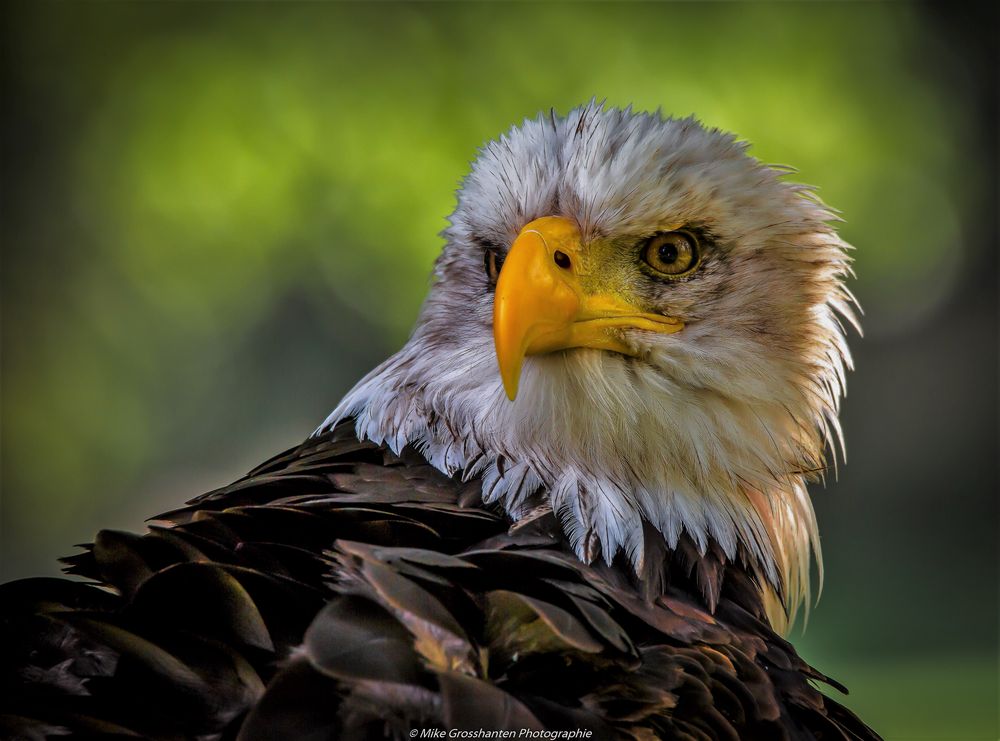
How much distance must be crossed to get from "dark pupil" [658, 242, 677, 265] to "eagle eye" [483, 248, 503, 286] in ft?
1.10

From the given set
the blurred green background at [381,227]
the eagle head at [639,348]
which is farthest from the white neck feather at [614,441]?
the blurred green background at [381,227]

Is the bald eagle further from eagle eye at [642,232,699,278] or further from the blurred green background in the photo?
the blurred green background

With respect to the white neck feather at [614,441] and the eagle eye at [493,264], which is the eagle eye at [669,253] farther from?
the eagle eye at [493,264]

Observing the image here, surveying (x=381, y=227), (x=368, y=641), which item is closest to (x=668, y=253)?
(x=368, y=641)

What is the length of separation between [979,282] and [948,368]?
22.8 inches

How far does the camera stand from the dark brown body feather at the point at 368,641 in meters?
1.34

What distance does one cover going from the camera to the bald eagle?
1380 mm

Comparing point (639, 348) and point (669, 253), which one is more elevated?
point (669, 253)

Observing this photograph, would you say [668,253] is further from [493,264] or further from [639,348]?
[493,264]

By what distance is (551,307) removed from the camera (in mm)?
1913

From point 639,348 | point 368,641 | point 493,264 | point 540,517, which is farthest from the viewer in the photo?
point 493,264

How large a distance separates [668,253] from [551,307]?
302 millimetres

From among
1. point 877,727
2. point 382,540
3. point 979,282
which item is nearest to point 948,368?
point 979,282

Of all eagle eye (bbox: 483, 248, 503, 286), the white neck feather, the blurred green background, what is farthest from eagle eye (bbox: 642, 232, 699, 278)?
the blurred green background
